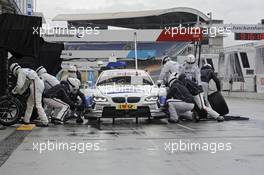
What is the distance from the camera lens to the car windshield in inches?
585

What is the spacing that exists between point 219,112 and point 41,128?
5094 millimetres

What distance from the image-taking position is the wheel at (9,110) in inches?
490

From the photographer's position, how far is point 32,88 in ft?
41.6

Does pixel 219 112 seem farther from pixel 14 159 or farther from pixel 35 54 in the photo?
pixel 14 159

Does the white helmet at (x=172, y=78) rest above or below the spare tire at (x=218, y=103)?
above

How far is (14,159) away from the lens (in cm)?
782

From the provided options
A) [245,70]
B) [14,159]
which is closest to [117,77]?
[14,159]

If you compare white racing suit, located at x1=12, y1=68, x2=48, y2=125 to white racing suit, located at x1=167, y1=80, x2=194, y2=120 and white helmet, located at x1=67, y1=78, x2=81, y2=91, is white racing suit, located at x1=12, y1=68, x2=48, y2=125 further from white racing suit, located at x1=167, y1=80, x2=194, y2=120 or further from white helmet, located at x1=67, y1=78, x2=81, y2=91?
white racing suit, located at x1=167, y1=80, x2=194, y2=120

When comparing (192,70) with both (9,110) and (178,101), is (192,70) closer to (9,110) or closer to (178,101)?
(178,101)

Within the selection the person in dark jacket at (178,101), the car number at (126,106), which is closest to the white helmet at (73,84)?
the car number at (126,106)

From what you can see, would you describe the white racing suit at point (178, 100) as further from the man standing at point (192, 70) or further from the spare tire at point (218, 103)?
the spare tire at point (218, 103)

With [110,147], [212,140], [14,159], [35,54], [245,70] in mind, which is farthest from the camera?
[245,70]

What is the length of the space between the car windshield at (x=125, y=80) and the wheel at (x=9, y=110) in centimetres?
304

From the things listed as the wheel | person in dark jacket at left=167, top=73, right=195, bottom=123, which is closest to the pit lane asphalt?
the wheel
